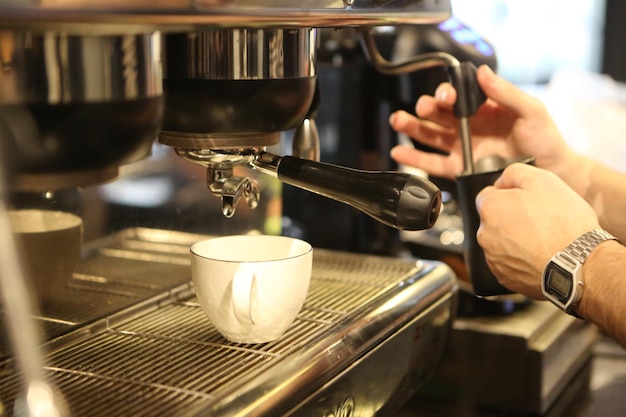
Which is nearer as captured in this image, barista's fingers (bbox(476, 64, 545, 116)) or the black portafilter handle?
the black portafilter handle

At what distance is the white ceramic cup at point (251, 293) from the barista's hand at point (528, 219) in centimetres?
18

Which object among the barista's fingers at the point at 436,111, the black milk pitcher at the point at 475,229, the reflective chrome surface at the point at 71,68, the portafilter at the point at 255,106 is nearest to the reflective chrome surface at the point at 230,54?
the portafilter at the point at 255,106

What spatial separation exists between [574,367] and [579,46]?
1.88 metres

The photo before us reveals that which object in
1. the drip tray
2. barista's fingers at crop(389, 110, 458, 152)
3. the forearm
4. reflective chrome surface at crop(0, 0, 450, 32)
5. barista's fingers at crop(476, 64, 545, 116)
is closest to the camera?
reflective chrome surface at crop(0, 0, 450, 32)

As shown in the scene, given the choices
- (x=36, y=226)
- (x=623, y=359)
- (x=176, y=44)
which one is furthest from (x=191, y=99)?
(x=623, y=359)

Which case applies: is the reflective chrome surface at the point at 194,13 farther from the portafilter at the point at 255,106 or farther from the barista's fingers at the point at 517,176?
the barista's fingers at the point at 517,176

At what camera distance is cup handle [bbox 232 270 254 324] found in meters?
0.64

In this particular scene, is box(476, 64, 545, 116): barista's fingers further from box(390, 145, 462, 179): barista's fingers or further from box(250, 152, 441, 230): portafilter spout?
box(250, 152, 441, 230): portafilter spout

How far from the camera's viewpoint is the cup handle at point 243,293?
64cm

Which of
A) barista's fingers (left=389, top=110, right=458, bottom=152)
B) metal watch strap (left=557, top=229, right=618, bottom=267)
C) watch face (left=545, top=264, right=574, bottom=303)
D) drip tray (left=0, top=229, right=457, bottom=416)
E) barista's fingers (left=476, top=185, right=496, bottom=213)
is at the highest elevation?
barista's fingers (left=389, top=110, right=458, bottom=152)

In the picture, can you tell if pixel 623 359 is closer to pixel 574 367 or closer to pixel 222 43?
pixel 574 367

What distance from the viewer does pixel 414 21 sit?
0.67 m

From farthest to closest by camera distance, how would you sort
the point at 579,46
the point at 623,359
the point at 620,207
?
1. the point at 579,46
2. the point at 623,359
3. the point at 620,207

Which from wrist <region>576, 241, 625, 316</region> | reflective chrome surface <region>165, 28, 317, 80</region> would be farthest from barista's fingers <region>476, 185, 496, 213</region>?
reflective chrome surface <region>165, 28, 317, 80</region>
